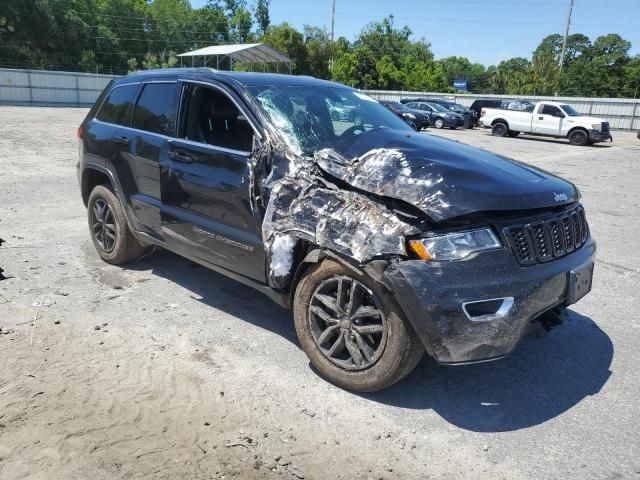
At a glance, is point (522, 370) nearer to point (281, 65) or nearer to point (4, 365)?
point (4, 365)

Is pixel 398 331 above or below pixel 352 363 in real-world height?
above

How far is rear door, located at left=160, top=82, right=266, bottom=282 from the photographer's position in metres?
3.70

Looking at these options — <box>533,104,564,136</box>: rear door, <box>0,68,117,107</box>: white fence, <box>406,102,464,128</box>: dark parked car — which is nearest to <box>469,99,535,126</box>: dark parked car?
<box>533,104,564,136</box>: rear door

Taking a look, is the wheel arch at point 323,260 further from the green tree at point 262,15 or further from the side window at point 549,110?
the green tree at point 262,15

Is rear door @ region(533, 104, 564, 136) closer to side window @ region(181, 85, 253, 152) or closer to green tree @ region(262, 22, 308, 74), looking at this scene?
side window @ region(181, 85, 253, 152)

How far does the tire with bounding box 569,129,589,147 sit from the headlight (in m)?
22.9

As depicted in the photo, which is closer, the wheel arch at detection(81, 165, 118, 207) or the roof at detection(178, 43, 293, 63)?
the wheel arch at detection(81, 165, 118, 207)

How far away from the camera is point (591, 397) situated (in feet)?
11.0

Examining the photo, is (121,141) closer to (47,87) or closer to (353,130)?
(353,130)

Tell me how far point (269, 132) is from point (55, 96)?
118 feet

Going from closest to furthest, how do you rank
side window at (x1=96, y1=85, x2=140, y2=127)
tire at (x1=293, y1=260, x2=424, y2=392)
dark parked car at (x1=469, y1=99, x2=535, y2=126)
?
tire at (x1=293, y1=260, x2=424, y2=392), side window at (x1=96, y1=85, x2=140, y2=127), dark parked car at (x1=469, y1=99, x2=535, y2=126)

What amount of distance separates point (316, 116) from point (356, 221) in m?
1.34

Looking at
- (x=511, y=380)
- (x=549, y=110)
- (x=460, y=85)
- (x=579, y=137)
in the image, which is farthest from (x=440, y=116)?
(x=460, y=85)

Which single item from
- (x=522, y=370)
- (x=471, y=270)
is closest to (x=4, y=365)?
(x=471, y=270)
